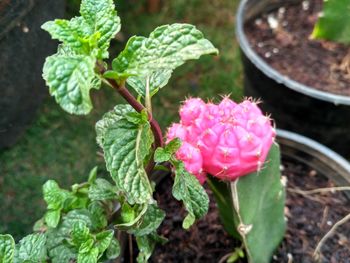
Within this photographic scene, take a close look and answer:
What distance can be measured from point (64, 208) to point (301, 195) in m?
0.50

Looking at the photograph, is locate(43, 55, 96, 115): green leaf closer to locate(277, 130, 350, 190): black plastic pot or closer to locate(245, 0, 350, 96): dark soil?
locate(277, 130, 350, 190): black plastic pot

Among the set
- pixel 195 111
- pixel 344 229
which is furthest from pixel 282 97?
pixel 195 111

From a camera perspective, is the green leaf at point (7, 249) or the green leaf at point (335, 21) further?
the green leaf at point (335, 21)

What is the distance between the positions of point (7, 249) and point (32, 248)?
0.20 ft

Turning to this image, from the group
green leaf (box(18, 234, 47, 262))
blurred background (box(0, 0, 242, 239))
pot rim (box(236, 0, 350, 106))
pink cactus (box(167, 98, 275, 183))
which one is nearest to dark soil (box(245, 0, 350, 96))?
pot rim (box(236, 0, 350, 106))

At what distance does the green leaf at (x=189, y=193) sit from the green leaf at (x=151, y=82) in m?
0.11

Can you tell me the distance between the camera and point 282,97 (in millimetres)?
1368

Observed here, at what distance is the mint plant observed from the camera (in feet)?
2.03

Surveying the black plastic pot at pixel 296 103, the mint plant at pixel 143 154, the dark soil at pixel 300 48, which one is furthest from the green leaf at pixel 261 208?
the dark soil at pixel 300 48

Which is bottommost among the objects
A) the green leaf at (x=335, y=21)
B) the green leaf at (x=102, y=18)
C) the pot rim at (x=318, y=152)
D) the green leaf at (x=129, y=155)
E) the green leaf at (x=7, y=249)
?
the pot rim at (x=318, y=152)

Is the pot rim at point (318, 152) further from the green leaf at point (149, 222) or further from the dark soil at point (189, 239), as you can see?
the green leaf at point (149, 222)

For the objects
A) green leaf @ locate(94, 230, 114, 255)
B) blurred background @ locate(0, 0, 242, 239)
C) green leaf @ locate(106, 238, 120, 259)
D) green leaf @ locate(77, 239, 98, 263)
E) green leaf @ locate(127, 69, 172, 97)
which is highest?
green leaf @ locate(127, 69, 172, 97)

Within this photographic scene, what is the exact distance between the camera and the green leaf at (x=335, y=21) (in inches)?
49.9

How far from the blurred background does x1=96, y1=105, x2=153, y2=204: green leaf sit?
62 cm
